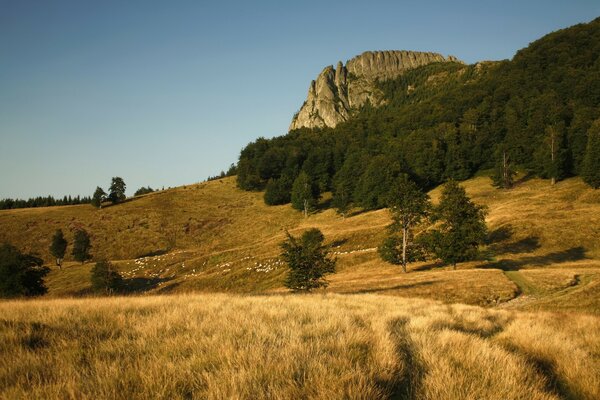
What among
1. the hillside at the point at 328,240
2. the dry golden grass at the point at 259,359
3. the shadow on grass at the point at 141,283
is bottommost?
the shadow on grass at the point at 141,283

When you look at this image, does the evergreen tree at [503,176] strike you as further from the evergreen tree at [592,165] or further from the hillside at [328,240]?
the evergreen tree at [592,165]

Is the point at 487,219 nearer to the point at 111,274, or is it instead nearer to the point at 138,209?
the point at 111,274

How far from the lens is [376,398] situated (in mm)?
3932

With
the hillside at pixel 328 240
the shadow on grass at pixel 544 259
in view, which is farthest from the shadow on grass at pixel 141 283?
the shadow on grass at pixel 544 259

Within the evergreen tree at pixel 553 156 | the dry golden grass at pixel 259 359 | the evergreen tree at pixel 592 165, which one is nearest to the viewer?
the dry golden grass at pixel 259 359

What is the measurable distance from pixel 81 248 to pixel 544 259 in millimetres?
87106

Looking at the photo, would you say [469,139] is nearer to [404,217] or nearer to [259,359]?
[404,217]

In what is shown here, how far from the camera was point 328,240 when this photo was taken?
214 feet

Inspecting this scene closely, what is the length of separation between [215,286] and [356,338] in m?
52.1

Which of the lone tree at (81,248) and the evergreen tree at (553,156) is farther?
the evergreen tree at (553,156)

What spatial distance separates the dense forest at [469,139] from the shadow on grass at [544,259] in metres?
35.0

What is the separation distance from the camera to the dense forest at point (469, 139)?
88.2m

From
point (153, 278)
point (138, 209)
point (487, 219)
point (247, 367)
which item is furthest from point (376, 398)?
point (138, 209)

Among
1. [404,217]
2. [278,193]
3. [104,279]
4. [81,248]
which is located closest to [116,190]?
[81,248]
